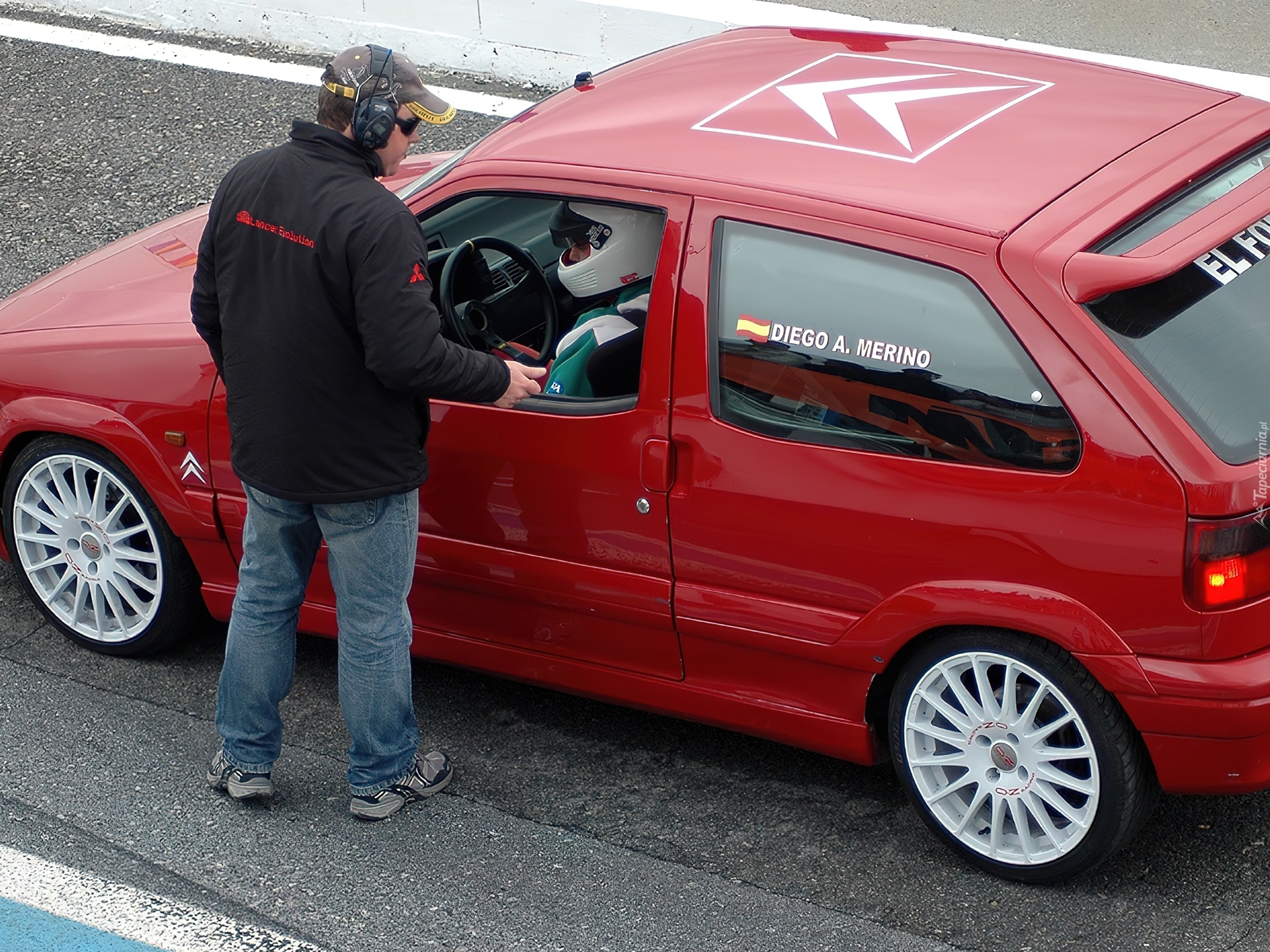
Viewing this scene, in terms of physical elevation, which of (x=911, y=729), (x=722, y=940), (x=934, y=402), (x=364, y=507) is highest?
(x=934, y=402)

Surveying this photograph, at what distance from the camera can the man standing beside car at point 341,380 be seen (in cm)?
346

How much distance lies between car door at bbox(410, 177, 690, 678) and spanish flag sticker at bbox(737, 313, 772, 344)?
167 mm

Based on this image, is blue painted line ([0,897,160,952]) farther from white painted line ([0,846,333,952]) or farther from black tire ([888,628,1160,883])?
black tire ([888,628,1160,883])

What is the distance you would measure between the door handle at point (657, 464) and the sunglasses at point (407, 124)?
0.94m

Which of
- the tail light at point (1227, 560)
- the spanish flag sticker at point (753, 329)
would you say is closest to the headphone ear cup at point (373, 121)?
the spanish flag sticker at point (753, 329)

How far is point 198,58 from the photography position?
9.40 meters

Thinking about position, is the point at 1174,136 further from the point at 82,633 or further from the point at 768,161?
the point at 82,633

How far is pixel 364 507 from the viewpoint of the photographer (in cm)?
369

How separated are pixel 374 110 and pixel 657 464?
1.06m

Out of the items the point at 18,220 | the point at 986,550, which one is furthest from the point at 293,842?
the point at 18,220

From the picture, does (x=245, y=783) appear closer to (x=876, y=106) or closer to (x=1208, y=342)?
(x=876, y=106)

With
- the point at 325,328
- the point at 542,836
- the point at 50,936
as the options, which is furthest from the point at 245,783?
the point at 325,328

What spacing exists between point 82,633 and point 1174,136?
342cm

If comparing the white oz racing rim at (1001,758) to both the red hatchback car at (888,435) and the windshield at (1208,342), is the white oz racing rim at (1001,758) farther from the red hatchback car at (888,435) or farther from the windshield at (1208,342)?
the windshield at (1208,342)
